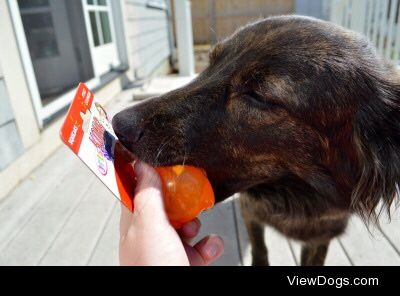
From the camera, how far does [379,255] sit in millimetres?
2223

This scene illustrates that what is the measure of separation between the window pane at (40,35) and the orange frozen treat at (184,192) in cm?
323

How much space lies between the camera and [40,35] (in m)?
4.12

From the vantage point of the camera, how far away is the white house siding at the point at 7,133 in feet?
8.74

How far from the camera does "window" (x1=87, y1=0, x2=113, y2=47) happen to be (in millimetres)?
5113

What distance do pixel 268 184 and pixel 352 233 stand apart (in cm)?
115

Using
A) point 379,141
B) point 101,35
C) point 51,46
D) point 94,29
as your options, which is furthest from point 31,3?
point 379,141

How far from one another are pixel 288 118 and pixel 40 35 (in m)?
3.76

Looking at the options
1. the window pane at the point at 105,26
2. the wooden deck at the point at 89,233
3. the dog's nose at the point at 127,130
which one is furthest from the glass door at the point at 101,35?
the dog's nose at the point at 127,130

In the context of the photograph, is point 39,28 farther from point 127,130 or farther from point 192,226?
point 192,226

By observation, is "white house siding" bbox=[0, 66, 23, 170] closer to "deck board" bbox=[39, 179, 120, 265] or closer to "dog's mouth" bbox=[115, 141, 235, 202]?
"deck board" bbox=[39, 179, 120, 265]
